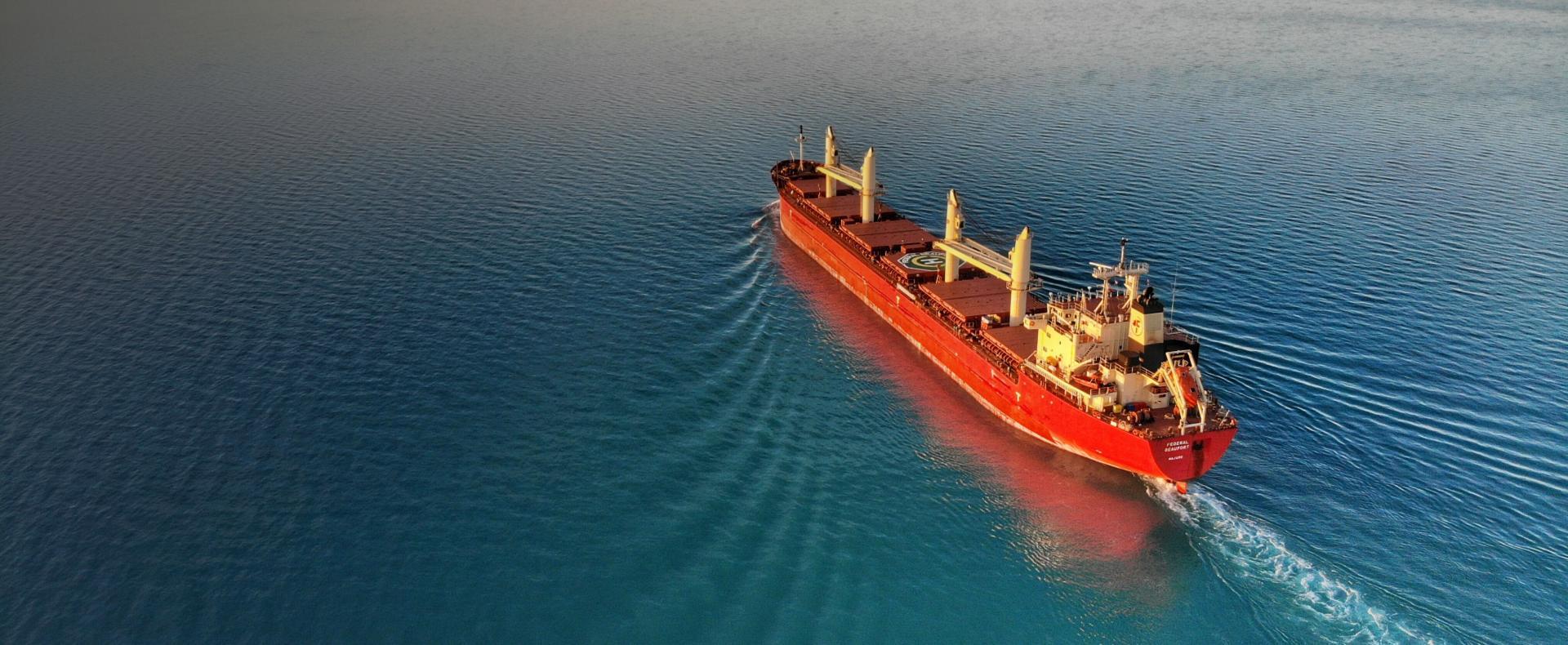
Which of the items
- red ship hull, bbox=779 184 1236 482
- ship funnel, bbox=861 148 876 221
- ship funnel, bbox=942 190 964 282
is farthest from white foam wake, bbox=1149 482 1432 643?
ship funnel, bbox=861 148 876 221

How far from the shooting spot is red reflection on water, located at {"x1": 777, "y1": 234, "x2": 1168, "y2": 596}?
61.0m

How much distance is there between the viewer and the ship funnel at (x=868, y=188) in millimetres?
105438

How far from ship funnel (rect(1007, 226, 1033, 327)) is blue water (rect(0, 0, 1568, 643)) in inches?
325

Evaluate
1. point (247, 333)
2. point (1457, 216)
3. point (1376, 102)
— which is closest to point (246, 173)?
point (247, 333)

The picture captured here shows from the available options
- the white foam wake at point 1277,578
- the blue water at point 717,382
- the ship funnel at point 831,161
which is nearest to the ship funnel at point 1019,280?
→ the blue water at point 717,382

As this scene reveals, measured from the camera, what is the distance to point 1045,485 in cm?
6838

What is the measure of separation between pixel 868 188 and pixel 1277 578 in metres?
58.5

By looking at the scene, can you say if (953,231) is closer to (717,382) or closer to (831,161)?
(717,382)

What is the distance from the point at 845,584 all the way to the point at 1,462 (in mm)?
53472

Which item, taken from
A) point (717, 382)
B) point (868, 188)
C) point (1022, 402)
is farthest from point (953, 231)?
point (717, 382)

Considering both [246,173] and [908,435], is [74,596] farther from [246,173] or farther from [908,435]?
[246,173]

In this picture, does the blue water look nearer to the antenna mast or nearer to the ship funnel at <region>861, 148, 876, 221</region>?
the antenna mast

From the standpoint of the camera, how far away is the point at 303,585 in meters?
57.3

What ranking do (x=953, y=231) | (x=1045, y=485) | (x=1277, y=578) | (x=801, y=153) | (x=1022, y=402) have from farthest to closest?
(x=801, y=153) → (x=953, y=231) → (x=1022, y=402) → (x=1045, y=485) → (x=1277, y=578)
